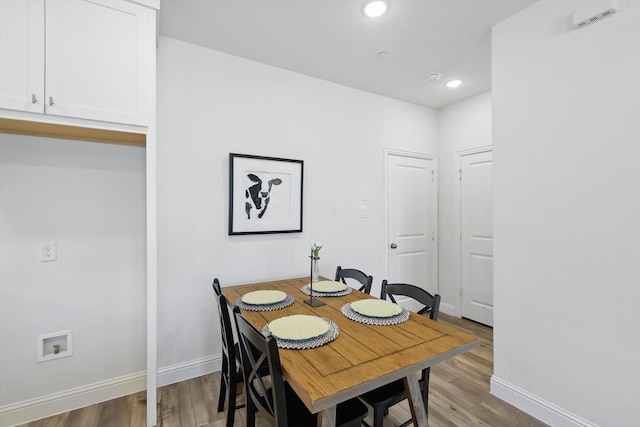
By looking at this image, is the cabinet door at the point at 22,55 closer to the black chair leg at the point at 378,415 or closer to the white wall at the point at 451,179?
the black chair leg at the point at 378,415

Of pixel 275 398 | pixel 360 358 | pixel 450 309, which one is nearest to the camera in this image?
pixel 275 398

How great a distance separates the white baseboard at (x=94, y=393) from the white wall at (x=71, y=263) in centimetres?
2

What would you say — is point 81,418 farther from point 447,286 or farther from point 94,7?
point 447,286

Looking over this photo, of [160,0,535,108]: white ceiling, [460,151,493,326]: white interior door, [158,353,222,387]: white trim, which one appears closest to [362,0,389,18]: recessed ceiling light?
[160,0,535,108]: white ceiling

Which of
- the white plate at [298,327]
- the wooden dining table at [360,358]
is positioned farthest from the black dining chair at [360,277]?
the white plate at [298,327]

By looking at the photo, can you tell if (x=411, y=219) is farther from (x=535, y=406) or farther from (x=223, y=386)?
(x=223, y=386)

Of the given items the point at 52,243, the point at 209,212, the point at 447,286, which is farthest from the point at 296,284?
the point at 447,286

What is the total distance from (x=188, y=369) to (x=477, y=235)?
332 centimetres

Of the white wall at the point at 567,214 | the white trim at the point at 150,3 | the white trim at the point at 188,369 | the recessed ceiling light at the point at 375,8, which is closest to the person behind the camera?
the white wall at the point at 567,214

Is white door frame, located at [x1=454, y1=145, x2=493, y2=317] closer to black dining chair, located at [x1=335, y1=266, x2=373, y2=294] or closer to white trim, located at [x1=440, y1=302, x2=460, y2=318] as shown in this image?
white trim, located at [x1=440, y1=302, x2=460, y2=318]

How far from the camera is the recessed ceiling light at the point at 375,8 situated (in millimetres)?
1943

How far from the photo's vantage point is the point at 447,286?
3922 mm

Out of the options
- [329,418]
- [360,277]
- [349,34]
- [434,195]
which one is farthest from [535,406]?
[349,34]

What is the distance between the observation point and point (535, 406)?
77.6 inches
